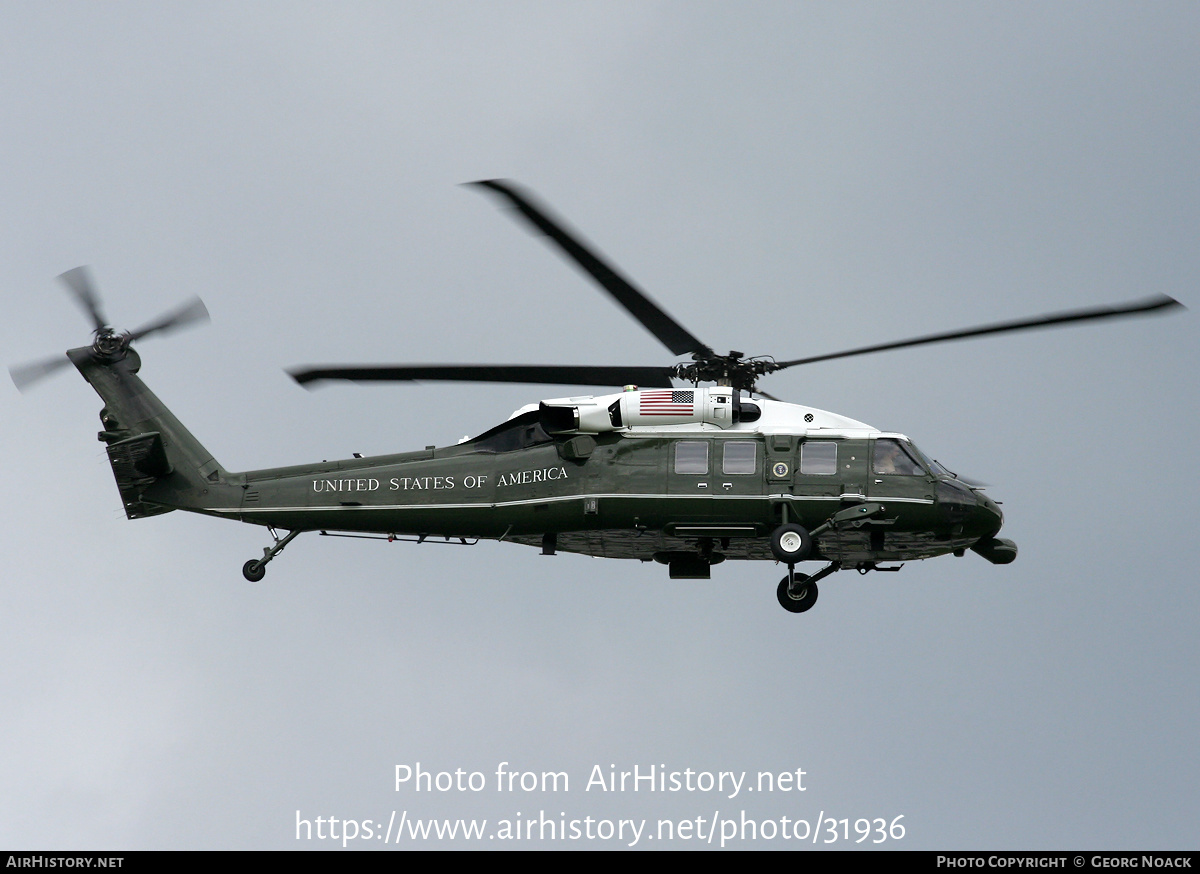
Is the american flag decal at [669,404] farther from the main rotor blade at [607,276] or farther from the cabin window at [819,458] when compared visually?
the cabin window at [819,458]

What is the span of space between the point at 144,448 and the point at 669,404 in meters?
8.92

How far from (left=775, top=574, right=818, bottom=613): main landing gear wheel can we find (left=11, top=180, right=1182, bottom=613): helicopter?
0.08ft

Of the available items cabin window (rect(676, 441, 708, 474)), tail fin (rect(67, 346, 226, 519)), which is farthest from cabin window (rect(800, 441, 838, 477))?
tail fin (rect(67, 346, 226, 519))

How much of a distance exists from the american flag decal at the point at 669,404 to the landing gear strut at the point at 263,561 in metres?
6.22

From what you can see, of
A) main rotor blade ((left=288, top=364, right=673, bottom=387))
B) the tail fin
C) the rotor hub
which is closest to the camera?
main rotor blade ((left=288, top=364, right=673, bottom=387))

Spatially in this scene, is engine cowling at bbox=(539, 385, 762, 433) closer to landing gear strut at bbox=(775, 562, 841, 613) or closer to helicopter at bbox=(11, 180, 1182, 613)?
helicopter at bbox=(11, 180, 1182, 613)

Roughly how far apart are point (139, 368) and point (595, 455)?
852 cm

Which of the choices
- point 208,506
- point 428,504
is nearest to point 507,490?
point 428,504

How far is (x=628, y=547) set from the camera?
2664 cm

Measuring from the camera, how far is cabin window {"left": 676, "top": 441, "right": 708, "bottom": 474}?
25.3 m

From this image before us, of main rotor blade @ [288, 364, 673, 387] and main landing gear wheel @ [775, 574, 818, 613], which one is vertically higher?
main rotor blade @ [288, 364, 673, 387]

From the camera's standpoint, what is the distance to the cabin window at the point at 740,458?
82.8 ft
